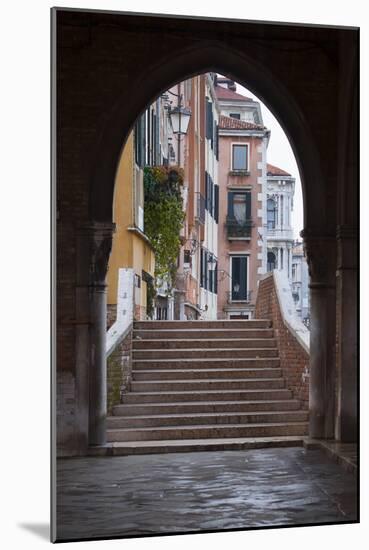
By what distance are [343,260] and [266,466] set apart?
1.37 meters

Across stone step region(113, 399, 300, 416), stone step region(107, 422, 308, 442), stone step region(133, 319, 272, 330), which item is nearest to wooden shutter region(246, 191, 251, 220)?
stone step region(133, 319, 272, 330)

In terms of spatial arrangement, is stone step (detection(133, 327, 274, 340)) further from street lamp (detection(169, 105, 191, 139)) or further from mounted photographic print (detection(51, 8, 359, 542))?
street lamp (detection(169, 105, 191, 139))

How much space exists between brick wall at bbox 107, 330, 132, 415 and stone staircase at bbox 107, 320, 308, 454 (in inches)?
1.5

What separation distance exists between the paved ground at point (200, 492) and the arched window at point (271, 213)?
139 cm

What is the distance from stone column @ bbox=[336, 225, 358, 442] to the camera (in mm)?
7312

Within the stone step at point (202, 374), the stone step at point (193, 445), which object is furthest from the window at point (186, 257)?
the stone step at point (193, 445)

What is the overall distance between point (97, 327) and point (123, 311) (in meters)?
0.18

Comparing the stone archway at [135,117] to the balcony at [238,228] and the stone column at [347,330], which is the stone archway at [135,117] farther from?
the balcony at [238,228]

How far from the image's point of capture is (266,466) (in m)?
7.16

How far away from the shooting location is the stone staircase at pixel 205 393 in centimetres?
705

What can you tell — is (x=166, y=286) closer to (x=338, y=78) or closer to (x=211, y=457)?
(x=211, y=457)

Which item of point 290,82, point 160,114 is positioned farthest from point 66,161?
point 290,82

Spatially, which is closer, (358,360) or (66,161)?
(66,161)

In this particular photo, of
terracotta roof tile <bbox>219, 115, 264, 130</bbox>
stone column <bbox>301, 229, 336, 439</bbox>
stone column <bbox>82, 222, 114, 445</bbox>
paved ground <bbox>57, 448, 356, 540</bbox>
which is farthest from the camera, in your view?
stone column <bbox>301, 229, 336, 439</bbox>
